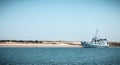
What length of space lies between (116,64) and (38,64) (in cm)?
1161

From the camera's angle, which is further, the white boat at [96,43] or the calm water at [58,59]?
the white boat at [96,43]

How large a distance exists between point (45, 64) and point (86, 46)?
Answer: 288ft

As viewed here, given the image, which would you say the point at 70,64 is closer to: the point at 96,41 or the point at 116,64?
the point at 116,64

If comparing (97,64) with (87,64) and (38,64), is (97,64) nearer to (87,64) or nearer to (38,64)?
(87,64)

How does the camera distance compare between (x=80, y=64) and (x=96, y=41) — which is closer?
(x=80, y=64)

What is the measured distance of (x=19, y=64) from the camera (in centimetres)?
3688

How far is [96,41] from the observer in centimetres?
12338

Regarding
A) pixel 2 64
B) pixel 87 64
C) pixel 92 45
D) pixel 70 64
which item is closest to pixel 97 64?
pixel 87 64

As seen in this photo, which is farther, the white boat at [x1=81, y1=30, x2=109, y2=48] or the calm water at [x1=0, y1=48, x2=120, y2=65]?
the white boat at [x1=81, y1=30, x2=109, y2=48]

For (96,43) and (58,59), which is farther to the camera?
(96,43)

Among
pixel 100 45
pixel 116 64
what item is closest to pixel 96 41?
A: pixel 100 45

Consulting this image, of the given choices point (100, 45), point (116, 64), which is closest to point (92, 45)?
point (100, 45)

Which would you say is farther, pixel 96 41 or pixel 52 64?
pixel 96 41

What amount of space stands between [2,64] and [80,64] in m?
11.4
